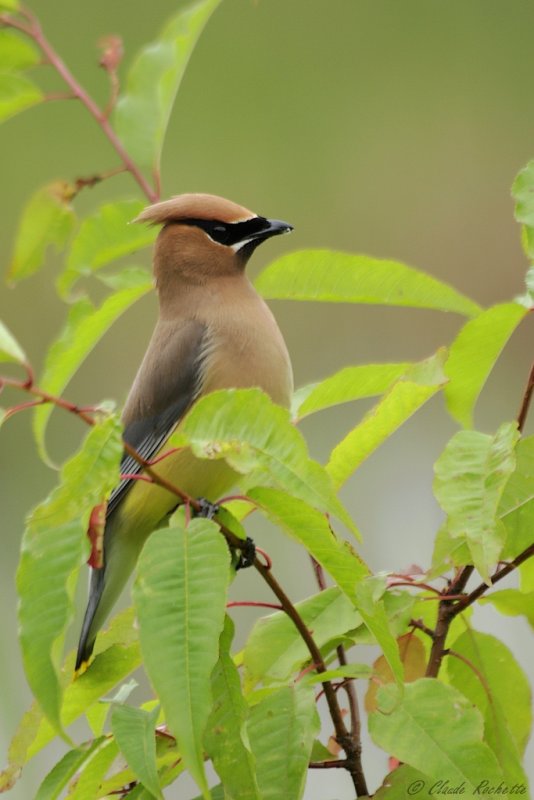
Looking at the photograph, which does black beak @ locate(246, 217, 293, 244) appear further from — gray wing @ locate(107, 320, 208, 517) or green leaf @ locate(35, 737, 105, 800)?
green leaf @ locate(35, 737, 105, 800)

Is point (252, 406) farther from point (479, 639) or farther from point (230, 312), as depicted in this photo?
point (230, 312)

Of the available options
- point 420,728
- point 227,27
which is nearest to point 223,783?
point 420,728

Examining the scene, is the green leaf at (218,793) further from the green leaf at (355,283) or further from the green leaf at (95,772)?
the green leaf at (355,283)

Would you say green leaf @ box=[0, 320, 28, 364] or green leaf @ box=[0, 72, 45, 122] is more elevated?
green leaf @ box=[0, 72, 45, 122]

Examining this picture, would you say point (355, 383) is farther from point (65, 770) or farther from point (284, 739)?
point (65, 770)

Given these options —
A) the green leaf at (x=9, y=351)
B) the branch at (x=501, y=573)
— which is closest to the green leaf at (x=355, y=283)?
the branch at (x=501, y=573)

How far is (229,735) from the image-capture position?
164 cm

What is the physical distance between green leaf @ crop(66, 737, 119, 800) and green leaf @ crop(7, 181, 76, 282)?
0.89 metres

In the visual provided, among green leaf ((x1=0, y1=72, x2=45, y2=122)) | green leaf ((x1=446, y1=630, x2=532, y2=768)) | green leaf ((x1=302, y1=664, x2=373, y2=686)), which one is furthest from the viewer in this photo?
green leaf ((x1=0, y1=72, x2=45, y2=122))

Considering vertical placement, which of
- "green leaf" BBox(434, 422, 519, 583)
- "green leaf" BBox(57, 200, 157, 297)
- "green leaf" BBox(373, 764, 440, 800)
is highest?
"green leaf" BBox(57, 200, 157, 297)

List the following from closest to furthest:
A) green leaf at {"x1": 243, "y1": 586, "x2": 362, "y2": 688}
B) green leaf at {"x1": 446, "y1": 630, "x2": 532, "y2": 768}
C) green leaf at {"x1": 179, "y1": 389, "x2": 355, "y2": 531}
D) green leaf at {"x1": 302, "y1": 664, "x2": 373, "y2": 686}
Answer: green leaf at {"x1": 179, "y1": 389, "x2": 355, "y2": 531}
green leaf at {"x1": 302, "y1": 664, "x2": 373, "y2": 686}
green leaf at {"x1": 243, "y1": 586, "x2": 362, "y2": 688}
green leaf at {"x1": 446, "y1": 630, "x2": 532, "y2": 768}

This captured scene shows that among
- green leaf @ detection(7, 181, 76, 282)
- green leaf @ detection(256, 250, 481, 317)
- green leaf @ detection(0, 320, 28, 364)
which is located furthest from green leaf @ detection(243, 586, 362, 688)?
green leaf @ detection(7, 181, 76, 282)

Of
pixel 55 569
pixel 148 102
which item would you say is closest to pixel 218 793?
pixel 55 569

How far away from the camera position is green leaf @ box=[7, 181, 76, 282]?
2363mm
